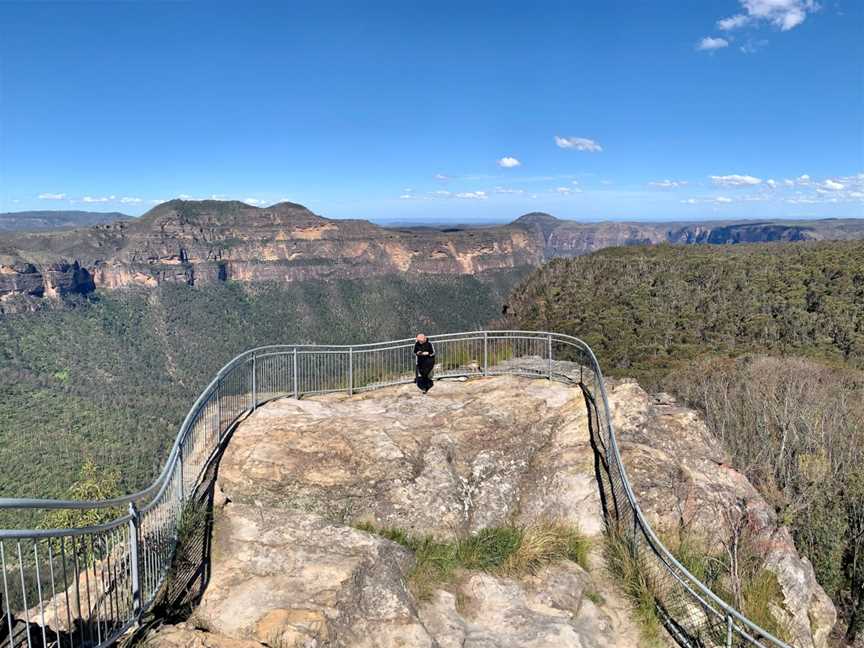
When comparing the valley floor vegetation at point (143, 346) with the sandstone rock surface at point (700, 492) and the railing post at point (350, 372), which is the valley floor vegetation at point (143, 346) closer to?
the railing post at point (350, 372)

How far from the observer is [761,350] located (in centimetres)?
4750

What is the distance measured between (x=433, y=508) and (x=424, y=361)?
14.6 feet

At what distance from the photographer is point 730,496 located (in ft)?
29.6

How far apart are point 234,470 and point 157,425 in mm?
88813

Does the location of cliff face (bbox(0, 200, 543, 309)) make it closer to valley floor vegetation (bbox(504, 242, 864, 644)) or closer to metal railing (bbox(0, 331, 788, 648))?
valley floor vegetation (bbox(504, 242, 864, 644))

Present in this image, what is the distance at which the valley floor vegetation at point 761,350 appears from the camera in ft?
64.1

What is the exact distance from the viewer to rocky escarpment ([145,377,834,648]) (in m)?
6.02

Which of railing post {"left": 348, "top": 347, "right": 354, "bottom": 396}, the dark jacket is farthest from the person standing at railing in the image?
railing post {"left": 348, "top": 347, "right": 354, "bottom": 396}

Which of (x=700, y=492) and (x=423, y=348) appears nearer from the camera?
(x=700, y=492)

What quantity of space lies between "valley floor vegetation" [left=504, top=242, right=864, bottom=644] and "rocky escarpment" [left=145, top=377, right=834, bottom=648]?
2.32 meters

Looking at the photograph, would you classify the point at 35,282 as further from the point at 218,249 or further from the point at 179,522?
the point at 179,522

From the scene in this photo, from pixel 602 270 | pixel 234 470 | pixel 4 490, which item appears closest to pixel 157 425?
pixel 4 490

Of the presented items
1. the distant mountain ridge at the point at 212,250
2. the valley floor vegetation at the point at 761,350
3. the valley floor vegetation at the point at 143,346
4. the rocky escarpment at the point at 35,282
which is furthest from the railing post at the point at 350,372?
the distant mountain ridge at the point at 212,250

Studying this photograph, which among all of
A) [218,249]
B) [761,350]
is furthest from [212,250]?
[761,350]
